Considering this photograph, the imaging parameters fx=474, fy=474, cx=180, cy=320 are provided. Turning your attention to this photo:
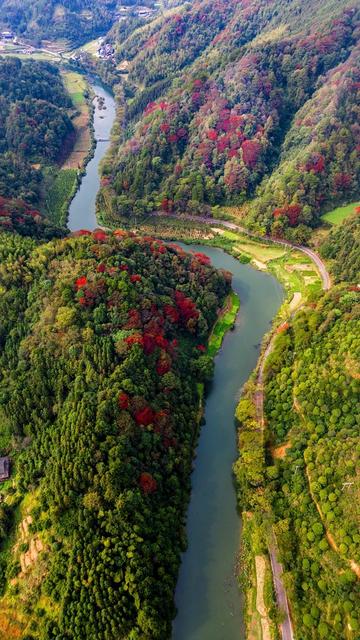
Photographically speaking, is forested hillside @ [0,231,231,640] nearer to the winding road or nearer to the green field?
the winding road

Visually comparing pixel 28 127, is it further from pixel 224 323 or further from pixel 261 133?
pixel 224 323

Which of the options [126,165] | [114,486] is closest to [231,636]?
[114,486]

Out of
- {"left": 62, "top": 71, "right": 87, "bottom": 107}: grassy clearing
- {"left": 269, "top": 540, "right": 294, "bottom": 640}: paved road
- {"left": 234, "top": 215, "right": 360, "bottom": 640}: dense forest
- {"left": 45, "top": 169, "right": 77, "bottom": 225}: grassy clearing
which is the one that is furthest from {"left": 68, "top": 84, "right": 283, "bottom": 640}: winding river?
{"left": 62, "top": 71, "right": 87, "bottom": 107}: grassy clearing

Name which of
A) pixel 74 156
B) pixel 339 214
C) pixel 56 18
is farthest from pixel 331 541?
pixel 56 18

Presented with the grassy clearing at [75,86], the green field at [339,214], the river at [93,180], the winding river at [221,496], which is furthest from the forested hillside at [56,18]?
the winding river at [221,496]

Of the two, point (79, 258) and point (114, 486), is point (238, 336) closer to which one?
point (79, 258)
